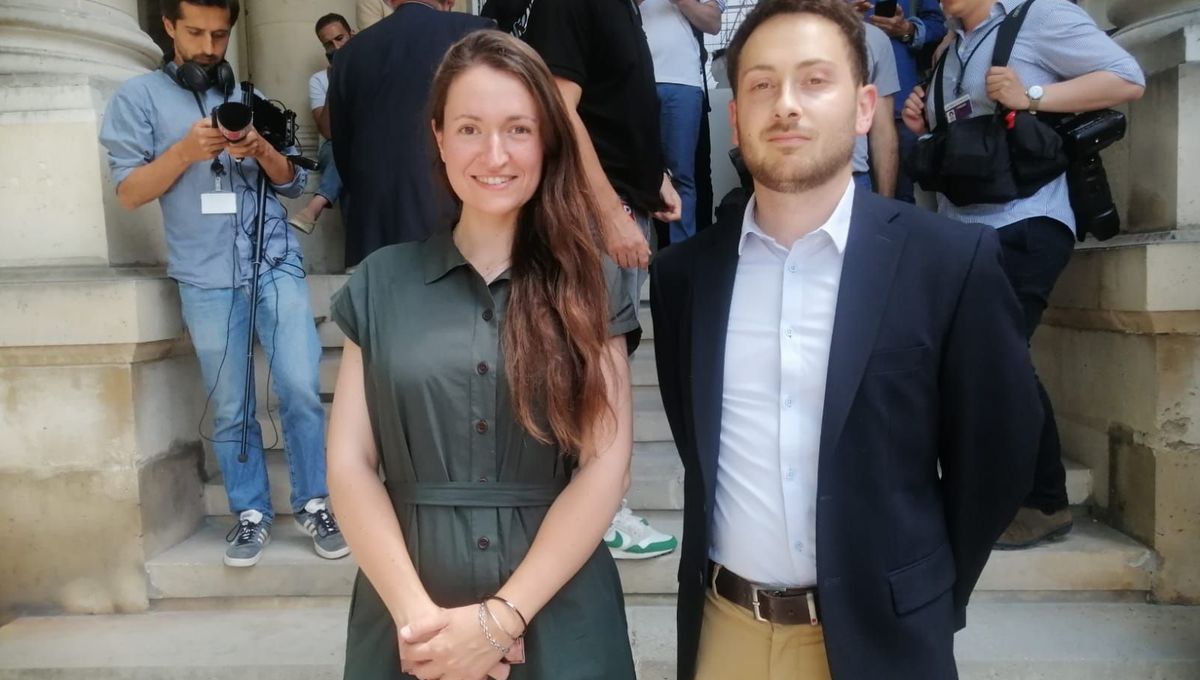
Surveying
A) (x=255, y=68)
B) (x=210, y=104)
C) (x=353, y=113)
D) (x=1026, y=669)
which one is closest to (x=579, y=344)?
(x=353, y=113)

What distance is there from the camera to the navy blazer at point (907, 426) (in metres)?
1.37

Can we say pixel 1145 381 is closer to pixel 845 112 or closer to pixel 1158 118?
pixel 1158 118

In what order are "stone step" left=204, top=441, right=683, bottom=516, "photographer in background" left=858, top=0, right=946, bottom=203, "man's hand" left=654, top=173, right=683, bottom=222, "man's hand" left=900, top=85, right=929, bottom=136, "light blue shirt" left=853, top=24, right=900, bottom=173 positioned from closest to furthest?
"man's hand" left=654, top=173, right=683, bottom=222
"man's hand" left=900, top=85, right=929, bottom=136
"stone step" left=204, top=441, right=683, bottom=516
"light blue shirt" left=853, top=24, right=900, bottom=173
"photographer in background" left=858, top=0, right=946, bottom=203

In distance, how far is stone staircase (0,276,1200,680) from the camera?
8.90ft

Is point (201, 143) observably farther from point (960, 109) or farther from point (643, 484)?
point (960, 109)

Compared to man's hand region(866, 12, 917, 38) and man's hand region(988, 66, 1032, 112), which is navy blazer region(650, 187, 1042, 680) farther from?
man's hand region(866, 12, 917, 38)

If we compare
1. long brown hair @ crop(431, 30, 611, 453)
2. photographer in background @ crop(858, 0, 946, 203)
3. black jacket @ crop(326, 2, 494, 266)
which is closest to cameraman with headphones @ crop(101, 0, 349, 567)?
black jacket @ crop(326, 2, 494, 266)

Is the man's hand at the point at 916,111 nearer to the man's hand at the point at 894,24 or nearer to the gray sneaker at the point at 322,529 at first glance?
the man's hand at the point at 894,24

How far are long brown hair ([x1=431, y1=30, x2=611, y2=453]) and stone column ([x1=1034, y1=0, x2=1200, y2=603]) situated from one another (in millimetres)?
2322

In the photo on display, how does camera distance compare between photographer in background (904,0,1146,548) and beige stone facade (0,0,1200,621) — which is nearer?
photographer in background (904,0,1146,548)

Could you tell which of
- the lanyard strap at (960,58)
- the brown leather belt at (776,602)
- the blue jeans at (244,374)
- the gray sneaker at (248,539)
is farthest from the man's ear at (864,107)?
the gray sneaker at (248,539)

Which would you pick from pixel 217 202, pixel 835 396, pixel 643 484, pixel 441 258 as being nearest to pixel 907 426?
pixel 835 396

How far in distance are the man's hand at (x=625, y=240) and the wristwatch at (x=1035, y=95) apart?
1.42 meters

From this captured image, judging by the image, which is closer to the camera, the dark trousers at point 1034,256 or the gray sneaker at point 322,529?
the dark trousers at point 1034,256
